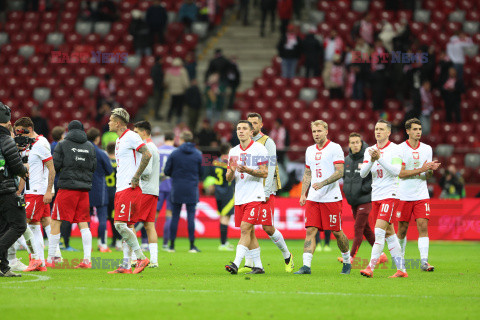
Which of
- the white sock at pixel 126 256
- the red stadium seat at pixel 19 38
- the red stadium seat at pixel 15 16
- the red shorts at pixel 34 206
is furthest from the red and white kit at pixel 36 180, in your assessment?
the red stadium seat at pixel 15 16

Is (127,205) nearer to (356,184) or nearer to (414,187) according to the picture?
(356,184)

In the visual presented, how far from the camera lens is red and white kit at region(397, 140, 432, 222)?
1337 centimetres

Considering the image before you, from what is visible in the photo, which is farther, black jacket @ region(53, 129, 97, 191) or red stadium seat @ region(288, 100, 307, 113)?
red stadium seat @ region(288, 100, 307, 113)

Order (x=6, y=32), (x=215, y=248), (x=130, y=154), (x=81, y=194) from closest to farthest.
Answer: (x=130, y=154) → (x=81, y=194) → (x=215, y=248) → (x=6, y=32)

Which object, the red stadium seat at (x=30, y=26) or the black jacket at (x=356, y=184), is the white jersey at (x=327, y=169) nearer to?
the black jacket at (x=356, y=184)

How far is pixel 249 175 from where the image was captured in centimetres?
1232

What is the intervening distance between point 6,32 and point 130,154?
22890 millimetres

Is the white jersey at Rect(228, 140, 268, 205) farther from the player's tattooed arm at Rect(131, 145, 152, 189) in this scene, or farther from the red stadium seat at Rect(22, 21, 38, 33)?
the red stadium seat at Rect(22, 21, 38, 33)

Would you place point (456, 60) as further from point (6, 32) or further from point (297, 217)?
point (6, 32)

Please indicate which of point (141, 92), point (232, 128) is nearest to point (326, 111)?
point (232, 128)

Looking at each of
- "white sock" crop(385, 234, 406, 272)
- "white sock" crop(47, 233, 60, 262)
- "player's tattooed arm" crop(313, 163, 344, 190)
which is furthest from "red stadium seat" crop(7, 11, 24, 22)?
"white sock" crop(385, 234, 406, 272)

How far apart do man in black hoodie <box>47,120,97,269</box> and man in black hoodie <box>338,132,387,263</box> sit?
15.9ft

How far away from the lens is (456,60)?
27562mm

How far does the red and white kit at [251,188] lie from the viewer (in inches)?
482
